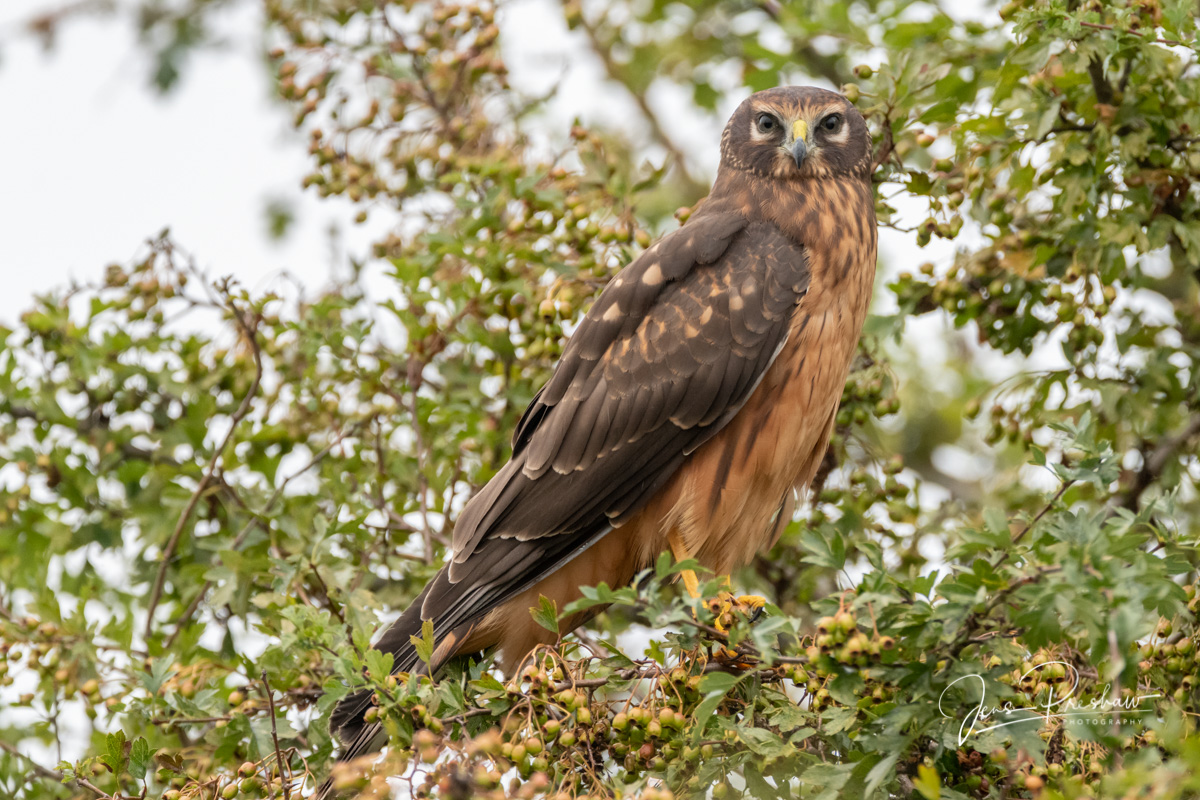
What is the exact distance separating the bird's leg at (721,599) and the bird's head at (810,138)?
57.3 inches

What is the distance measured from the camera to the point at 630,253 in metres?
4.16

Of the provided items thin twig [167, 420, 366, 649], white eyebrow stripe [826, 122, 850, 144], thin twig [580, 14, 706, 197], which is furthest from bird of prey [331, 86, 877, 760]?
thin twig [580, 14, 706, 197]

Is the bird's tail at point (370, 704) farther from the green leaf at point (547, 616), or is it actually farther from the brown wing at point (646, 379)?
the green leaf at point (547, 616)

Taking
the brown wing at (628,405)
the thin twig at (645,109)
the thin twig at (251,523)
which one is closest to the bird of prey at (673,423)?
the brown wing at (628,405)

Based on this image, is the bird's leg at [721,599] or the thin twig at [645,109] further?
the thin twig at [645,109]

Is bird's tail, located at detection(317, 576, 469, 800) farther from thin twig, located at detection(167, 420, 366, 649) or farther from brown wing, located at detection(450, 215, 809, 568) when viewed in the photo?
thin twig, located at detection(167, 420, 366, 649)

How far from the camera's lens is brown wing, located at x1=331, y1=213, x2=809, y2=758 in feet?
12.0

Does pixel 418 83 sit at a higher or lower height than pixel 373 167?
higher

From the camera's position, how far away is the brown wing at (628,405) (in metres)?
3.66

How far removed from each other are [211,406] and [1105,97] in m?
3.54

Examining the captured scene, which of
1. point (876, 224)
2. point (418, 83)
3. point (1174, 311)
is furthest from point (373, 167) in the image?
point (1174, 311)

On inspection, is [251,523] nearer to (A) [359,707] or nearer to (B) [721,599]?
(A) [359,707]

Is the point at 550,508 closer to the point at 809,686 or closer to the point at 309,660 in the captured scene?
the point at 309,660
